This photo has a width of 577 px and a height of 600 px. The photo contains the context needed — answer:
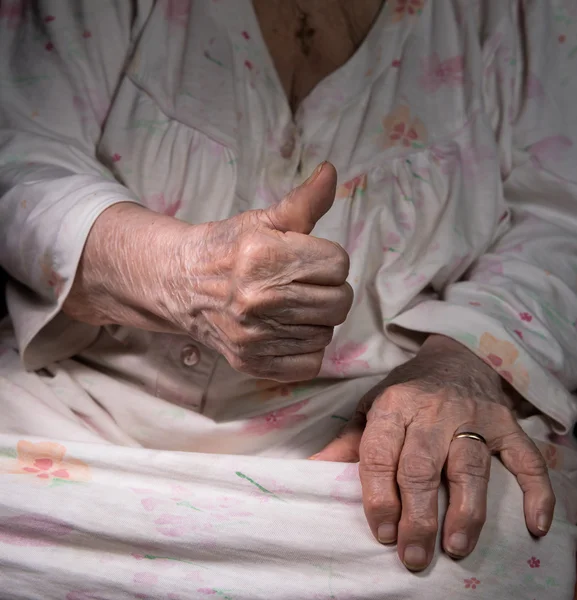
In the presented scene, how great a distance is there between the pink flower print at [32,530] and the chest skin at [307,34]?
0.65 metres

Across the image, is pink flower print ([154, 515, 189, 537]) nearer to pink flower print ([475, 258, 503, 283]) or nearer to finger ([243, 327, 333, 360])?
finger ([243, 327, 333, 360])

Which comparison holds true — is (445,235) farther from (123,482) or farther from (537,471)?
(123,482)

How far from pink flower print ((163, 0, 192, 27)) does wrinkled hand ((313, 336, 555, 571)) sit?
0.57 metres

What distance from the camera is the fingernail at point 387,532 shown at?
657 millimetres

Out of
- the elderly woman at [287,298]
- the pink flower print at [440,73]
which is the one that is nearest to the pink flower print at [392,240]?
the elderly woman at [287,298]

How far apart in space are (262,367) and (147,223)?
20 centimetres

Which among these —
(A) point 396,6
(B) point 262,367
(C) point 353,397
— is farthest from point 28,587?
(A) point 396,6

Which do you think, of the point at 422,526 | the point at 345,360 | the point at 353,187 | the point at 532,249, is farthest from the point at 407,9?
the point at 422,526

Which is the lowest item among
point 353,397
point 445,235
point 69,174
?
point 353,397

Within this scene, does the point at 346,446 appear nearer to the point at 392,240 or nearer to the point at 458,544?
the point at 458,544

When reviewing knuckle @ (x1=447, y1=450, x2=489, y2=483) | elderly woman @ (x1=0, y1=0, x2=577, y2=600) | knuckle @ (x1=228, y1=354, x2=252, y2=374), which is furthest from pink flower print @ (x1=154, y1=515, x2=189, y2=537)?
knuckle @ (x1=447, y1=450, x2=489, y2=483)

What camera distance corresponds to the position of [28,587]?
2.24ft

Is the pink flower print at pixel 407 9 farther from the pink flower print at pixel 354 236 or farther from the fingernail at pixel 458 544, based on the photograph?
the fingernail at pixel 458 544

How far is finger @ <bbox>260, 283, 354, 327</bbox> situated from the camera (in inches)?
23.9
